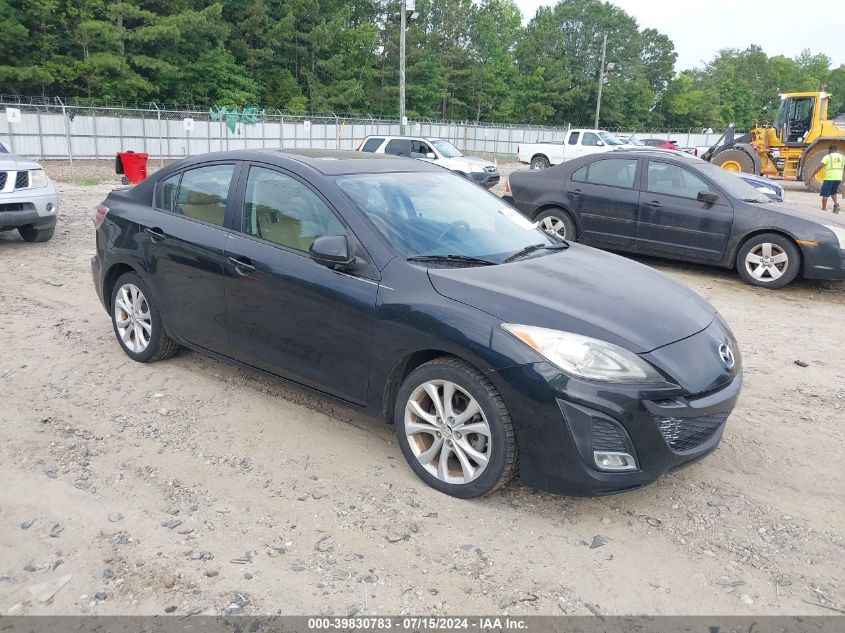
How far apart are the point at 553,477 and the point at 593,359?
0.59 m

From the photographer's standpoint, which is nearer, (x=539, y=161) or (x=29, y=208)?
(x=29, y=208)

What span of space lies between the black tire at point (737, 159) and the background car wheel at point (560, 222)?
15.3 meters

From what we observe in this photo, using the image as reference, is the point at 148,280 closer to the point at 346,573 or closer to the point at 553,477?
the point at 346,573

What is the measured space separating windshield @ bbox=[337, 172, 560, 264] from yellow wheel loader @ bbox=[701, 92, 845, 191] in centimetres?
2094

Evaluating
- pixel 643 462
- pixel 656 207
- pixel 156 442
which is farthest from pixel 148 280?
pixel 656 207

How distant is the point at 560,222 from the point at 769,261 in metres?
2.85

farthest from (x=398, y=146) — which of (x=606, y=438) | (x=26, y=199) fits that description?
(x=606, y=438)

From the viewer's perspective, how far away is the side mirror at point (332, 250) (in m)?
3.71

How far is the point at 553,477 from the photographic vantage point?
324 centimetres

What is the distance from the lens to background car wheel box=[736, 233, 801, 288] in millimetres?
8438

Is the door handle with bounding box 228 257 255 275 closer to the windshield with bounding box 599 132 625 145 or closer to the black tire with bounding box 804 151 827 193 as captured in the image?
the black tire with bounding box 804 151 827 193

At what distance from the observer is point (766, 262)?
8609mm

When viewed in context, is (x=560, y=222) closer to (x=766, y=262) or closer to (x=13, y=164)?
(x=766, y=262)

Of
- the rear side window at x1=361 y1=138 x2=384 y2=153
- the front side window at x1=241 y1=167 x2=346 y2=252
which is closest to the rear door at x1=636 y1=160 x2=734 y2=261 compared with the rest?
the front side window at x1=241 y1=167 x2=346 y2=252
